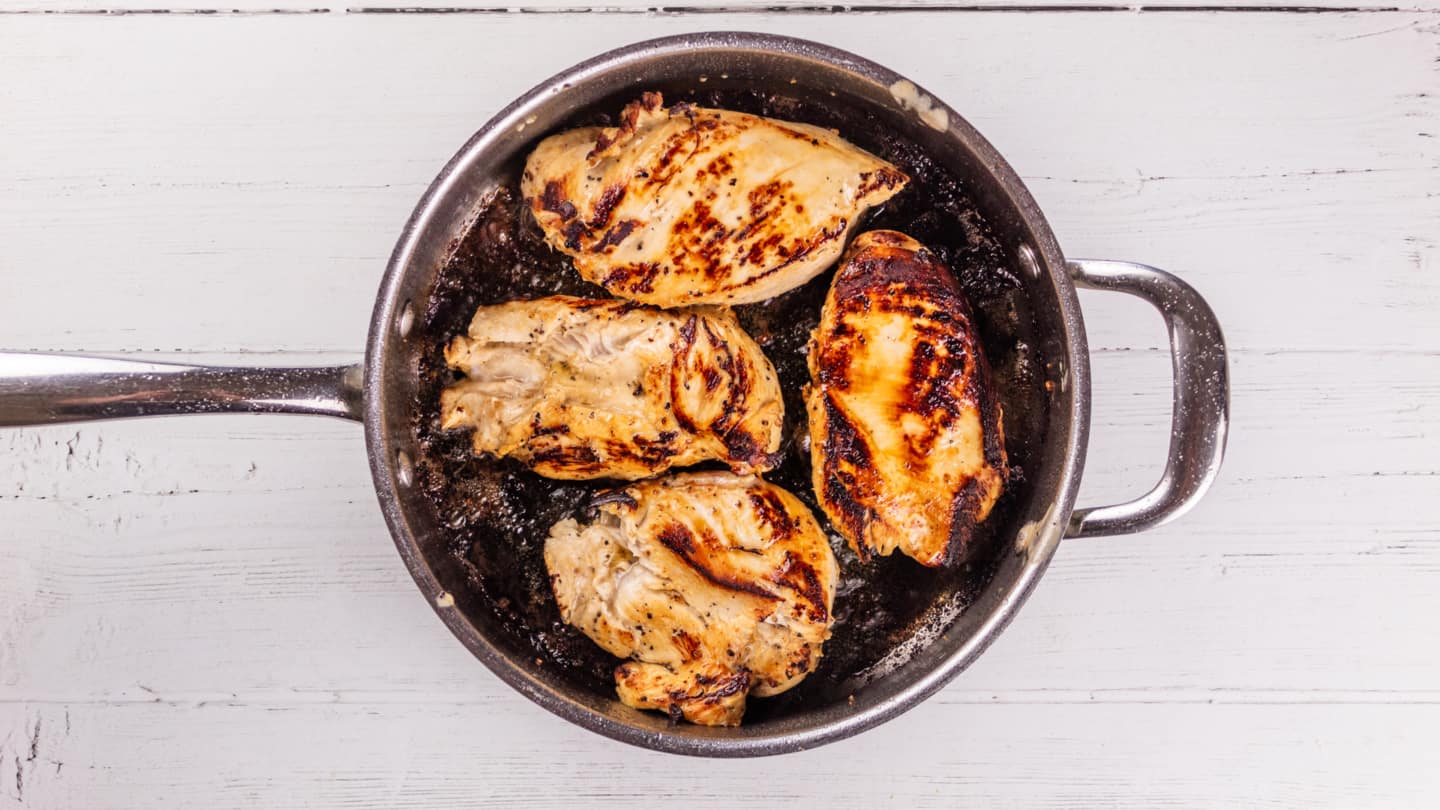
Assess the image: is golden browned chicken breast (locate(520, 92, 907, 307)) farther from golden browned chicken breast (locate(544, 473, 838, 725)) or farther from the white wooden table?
the white wooden table

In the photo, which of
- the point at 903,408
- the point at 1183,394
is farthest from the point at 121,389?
the point at 1183,394

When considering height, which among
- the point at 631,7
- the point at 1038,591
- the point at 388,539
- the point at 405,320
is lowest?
the point at 388,539

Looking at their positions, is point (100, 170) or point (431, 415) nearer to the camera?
point (431, 415)

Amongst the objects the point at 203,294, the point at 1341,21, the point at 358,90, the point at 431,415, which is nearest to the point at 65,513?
the point at 203,294

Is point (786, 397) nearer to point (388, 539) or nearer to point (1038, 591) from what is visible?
point (1038, 591)

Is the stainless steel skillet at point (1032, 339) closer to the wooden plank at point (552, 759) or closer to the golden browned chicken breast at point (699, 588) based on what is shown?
the golden browned chicken breast at point (699, 588)

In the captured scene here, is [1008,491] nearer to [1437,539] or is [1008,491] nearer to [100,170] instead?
[1437,539]
